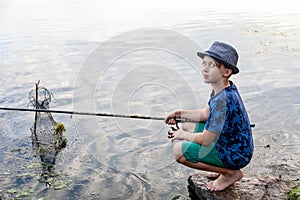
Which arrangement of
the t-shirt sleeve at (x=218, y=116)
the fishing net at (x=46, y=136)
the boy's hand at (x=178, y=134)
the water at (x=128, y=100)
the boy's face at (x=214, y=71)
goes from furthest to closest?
the fishing net at (x=46, y=136) → the water at (x=128, y=100) → the boy's hand at (x=178, y=134) → the boy's face at (x=214, y=71) → the t-shirt sleeve at (x=218, y=116)

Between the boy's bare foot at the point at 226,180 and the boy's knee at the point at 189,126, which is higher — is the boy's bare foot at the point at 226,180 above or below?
below

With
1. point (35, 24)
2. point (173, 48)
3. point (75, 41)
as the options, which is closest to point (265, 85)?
point (173, 48)

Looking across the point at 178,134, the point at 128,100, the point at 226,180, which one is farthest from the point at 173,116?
the point at 128,100

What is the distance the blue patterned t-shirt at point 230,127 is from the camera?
3.68 metres

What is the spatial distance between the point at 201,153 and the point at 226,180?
0.49 meters

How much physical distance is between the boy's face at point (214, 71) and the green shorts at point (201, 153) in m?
0.64

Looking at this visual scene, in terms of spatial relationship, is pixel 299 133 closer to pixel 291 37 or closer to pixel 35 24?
pixel 291 37

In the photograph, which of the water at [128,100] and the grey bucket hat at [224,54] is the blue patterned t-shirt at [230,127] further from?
the water at [128,100]

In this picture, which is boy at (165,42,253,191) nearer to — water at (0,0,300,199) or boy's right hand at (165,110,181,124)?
boy's right hand at (165,110,181,124)

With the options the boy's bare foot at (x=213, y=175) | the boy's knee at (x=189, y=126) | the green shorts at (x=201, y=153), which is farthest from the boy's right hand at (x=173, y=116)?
the boy's bare foot at (x=213, y=175)

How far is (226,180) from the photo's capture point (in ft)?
13.4

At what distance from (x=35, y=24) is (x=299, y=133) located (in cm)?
1662

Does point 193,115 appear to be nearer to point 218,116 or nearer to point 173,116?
point 173,116

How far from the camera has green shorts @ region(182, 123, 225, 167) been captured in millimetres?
3822
